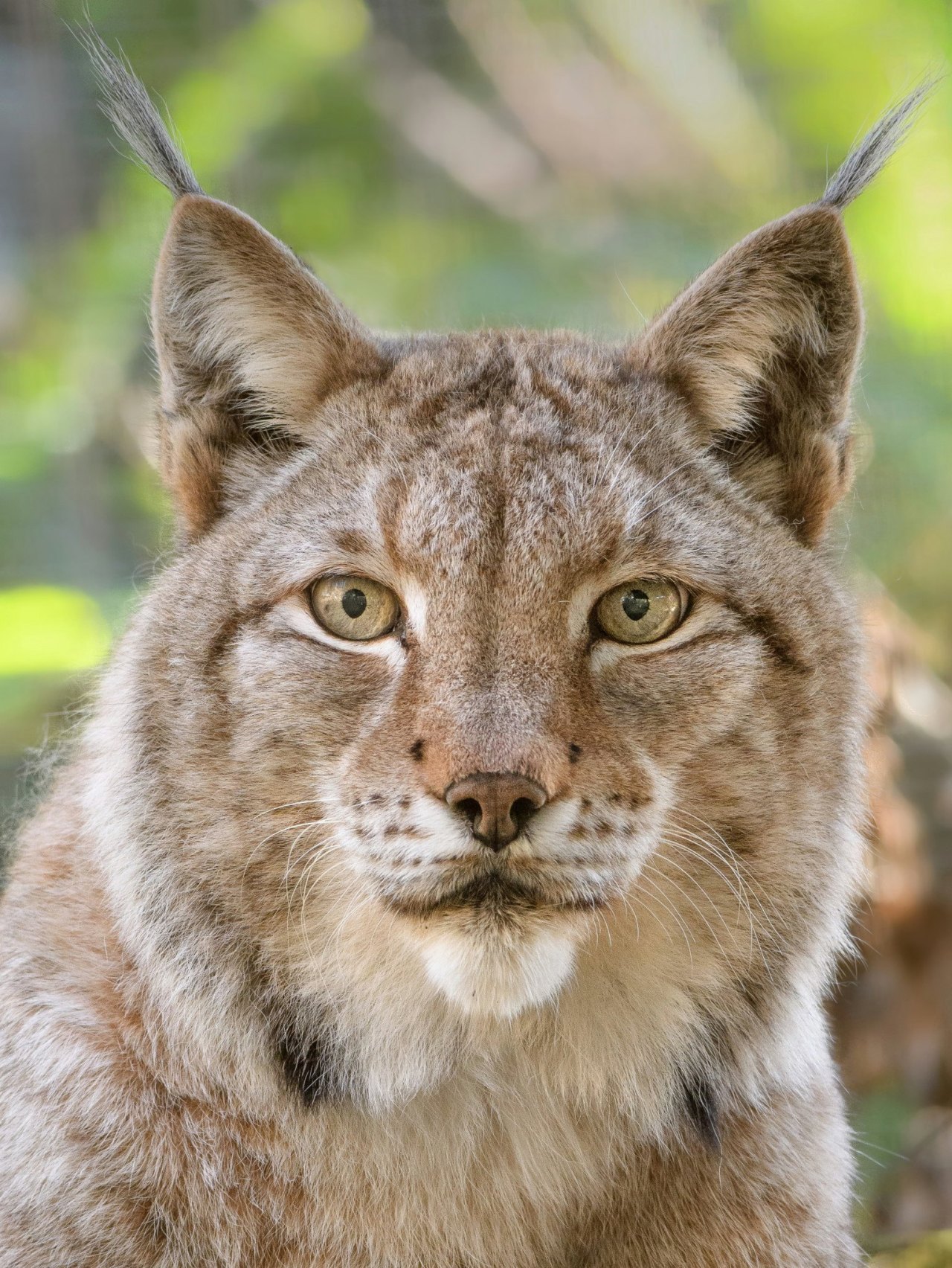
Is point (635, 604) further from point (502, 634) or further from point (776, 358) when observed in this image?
point (776, 358)

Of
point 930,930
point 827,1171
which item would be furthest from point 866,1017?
point 827,1171

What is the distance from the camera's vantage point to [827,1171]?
3568 mm

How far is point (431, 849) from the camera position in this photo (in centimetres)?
279

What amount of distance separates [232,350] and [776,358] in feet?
4.40

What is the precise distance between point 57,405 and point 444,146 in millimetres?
3070

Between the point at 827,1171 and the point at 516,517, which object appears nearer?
the point at 516,517

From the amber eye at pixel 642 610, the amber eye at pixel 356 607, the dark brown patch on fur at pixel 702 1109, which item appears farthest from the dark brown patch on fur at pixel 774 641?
the dark brown patch on fur at pixel 702 1109

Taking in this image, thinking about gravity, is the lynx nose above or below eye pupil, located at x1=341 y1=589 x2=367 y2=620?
below

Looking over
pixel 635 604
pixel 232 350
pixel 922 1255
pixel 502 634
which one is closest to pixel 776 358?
pixel 635 604

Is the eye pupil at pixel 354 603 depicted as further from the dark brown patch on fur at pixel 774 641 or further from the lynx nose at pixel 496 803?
the dark brown patch on fur at pixel 774 641

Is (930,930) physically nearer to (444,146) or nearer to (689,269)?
(689,269)

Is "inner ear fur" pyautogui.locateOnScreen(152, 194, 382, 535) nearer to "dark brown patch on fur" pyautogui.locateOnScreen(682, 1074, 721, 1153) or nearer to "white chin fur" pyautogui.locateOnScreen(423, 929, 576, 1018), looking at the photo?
"white chin fur" pyautogui.locateOnScreen(423, 929, 576, 1018)

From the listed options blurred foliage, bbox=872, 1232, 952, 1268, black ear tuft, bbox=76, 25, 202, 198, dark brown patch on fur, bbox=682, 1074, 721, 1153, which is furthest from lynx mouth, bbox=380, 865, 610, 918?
blurred foliage, bbox=872, 1232, 952, 1268

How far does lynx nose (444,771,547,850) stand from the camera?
2.70 meters
